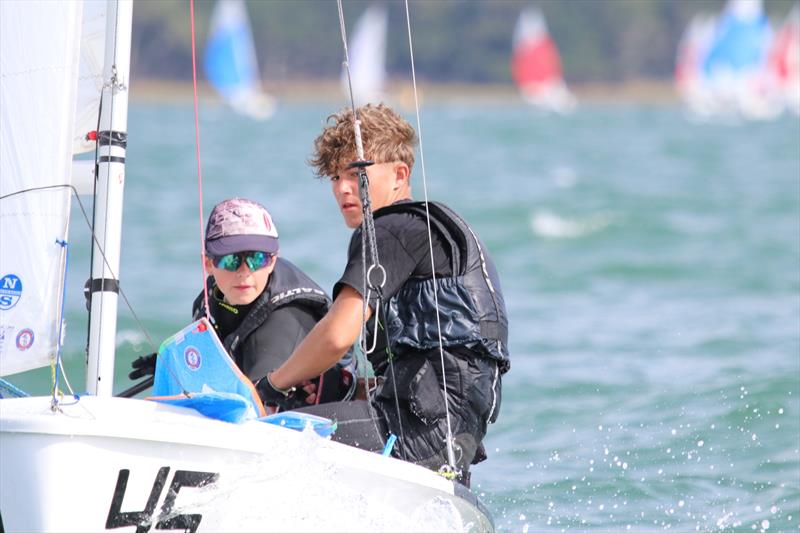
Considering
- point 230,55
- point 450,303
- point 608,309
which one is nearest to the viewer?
point 450,303

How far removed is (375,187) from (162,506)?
0.95 m

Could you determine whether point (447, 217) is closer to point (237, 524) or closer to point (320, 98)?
point (237, 524)

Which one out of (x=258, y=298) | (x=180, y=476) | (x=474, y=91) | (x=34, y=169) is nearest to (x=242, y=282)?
(x=258, y=298)

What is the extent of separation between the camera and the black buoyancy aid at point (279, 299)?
3404mm

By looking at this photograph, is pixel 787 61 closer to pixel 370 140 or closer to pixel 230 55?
pixel 230 55

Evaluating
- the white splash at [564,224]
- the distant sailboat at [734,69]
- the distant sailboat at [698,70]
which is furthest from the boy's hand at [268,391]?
the distant sailboat at [698,70]

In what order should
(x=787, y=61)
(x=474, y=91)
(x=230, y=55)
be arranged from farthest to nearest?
(x=474, y=91), (x=787, y=61), (x=230, y=55)

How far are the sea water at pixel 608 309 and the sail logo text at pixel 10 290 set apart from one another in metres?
0.30

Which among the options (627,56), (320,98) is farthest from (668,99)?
(320,98)

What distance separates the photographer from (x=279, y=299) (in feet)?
11.2

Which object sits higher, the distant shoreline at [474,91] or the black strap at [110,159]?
the distant shoreline at [474,91]

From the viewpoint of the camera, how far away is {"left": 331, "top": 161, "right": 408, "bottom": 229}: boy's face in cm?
323

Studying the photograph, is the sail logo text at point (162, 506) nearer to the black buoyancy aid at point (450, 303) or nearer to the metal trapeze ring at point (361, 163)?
the black buoyancy aid at point (450, 303)

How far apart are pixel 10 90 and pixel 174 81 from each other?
68.3m
